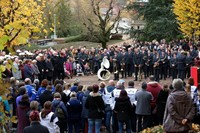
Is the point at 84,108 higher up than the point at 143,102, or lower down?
lower down

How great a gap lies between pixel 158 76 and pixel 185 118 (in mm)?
15872

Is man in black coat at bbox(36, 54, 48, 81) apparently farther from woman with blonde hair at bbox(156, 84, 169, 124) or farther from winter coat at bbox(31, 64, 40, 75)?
woman with blonde hair at bbox(156, 84, 169, 124)

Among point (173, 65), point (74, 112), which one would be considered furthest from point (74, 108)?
point (173, 65)

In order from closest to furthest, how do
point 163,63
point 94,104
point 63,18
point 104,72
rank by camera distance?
point 94,104, point 163,63, point 104,72, point 63,18

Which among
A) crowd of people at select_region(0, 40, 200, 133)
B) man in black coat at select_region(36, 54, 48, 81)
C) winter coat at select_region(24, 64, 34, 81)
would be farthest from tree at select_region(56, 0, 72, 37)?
crowd of people at select_region(0, 40, 200, 133)

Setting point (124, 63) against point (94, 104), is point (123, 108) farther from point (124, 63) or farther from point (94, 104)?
point (124, 63)

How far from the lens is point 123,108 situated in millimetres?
11469

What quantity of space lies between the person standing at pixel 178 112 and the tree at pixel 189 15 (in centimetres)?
2444

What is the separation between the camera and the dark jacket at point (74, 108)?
11688 millimetres

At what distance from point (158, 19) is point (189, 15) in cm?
812

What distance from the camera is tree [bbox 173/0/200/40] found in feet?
104

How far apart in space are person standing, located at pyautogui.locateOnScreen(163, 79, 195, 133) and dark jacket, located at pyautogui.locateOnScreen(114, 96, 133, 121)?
321 cm

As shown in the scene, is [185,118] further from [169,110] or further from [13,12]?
[13,12]

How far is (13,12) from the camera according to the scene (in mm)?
14922
